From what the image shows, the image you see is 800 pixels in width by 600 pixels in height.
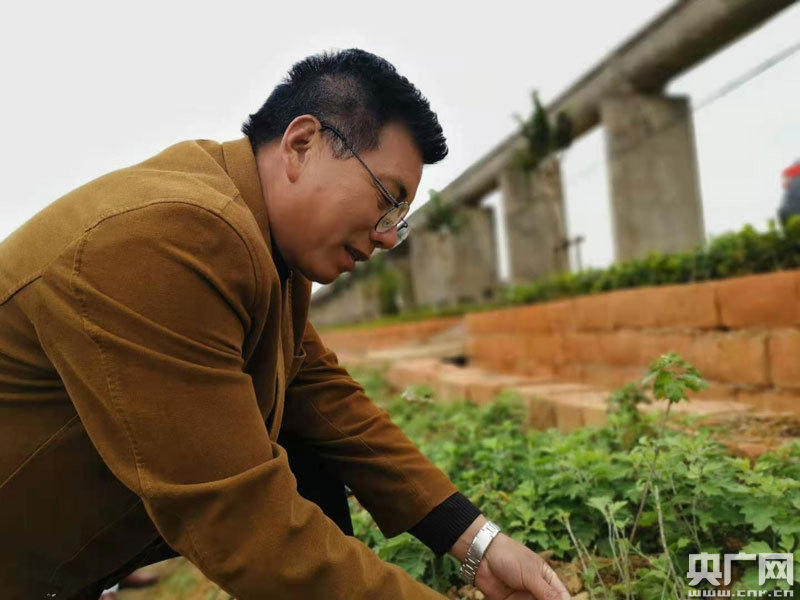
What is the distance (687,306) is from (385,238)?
347cm

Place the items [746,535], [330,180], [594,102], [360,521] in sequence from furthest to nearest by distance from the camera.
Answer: [594,102] < [360,521] < [746,535] < [330,180]

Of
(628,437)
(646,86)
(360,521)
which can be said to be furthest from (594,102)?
(360,521)

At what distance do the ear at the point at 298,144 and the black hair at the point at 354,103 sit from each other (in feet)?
0.10

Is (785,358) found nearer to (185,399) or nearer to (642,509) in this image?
(642,509)

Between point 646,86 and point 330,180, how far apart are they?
6.91 metres

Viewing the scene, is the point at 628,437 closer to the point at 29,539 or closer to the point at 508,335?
the point at 29,539

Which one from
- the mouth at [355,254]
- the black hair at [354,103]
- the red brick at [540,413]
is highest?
the black hair at [354,103]

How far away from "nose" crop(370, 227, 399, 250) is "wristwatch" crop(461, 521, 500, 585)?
2.49ft

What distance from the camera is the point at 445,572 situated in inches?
81.1

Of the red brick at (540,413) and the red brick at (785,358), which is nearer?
the red brick at (785,358)

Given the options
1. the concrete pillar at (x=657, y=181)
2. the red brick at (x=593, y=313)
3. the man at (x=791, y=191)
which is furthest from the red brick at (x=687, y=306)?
the concrete pillar at (x=657, y=181)

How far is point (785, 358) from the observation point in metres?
3.77

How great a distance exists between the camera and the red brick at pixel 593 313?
223 inches

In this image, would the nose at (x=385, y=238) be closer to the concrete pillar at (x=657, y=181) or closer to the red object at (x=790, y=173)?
the red object at (x=790, y=173)
